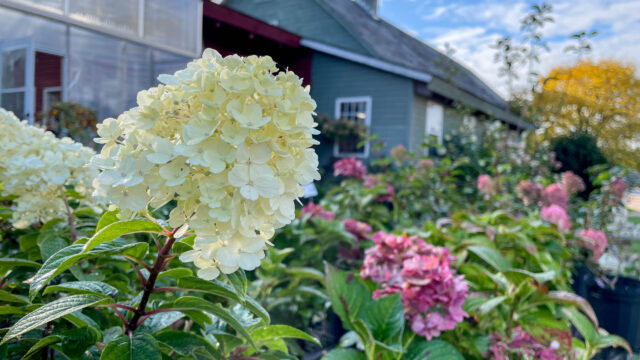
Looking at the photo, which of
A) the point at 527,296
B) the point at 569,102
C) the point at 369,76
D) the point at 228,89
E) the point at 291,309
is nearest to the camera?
the point at 228,89

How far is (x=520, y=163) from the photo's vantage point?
163 inches

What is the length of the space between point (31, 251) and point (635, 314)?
355cm

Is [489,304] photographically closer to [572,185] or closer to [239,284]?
[239,284]

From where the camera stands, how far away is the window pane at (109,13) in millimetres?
3793

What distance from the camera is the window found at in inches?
363

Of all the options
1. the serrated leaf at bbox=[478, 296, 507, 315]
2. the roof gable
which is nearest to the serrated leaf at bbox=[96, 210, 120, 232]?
the serrated leaf at bbox=[478, 296, 507, 315]

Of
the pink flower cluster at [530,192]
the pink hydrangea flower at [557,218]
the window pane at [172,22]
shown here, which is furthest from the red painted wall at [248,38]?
the pink hydrangea flower at [557,218]

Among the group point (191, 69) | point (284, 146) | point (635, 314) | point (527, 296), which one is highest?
point (191, 69)

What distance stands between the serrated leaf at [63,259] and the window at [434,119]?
29.3 ft

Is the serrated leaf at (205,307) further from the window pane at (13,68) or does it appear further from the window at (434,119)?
the window at (434,119)

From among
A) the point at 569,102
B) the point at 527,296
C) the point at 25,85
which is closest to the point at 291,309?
the point at 527,296

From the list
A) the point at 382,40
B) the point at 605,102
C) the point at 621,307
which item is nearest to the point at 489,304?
the point at 621,307

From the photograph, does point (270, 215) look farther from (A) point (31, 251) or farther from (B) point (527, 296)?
(B) point (527, 296)

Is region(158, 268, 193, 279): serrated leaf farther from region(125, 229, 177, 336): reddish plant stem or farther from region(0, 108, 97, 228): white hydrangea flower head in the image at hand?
region(0, 108, 97, 228): white hydrangea flower head
